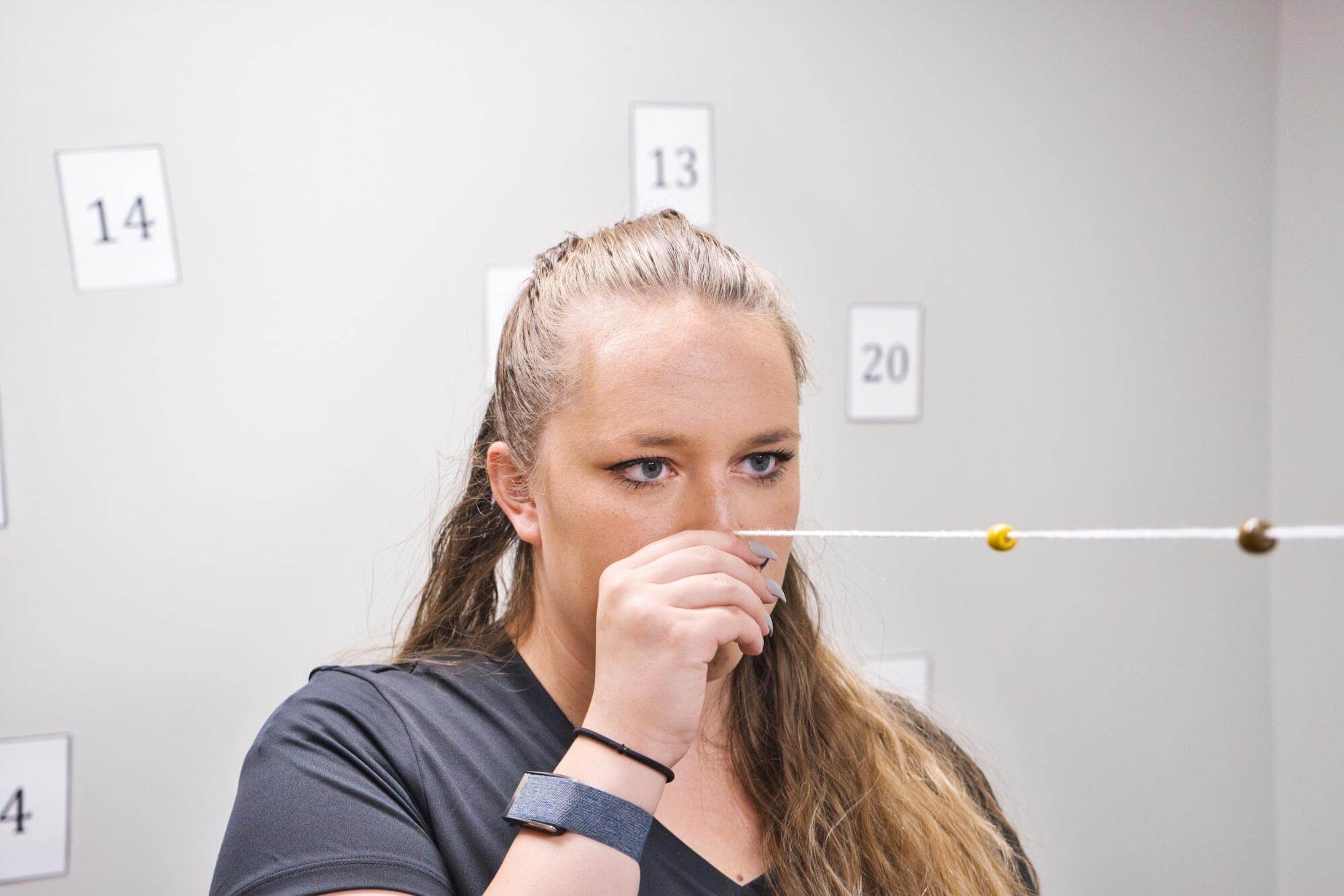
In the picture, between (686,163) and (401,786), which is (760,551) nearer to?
(401,786)

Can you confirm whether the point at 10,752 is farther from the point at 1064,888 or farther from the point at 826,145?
the point at 1064,888

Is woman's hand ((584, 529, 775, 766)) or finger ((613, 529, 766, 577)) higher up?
finger ((613, 529, 766, 577))

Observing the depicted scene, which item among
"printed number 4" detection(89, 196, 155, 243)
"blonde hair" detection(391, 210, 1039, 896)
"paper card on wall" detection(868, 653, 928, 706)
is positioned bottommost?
"paper card on wall" detection(868, 653, 928, 706)

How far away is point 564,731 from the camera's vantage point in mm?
895

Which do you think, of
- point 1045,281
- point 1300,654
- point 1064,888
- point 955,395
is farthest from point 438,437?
point 1300,654

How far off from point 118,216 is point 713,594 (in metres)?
1.01

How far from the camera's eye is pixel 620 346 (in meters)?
0.84

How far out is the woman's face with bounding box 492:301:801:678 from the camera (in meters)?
0.82

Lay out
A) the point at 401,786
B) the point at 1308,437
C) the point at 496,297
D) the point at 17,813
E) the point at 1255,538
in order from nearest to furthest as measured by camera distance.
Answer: the point at 1255,538 < the point at 401,786 < the point at 17,813 < the point at 496,297 < the point at 1308,437

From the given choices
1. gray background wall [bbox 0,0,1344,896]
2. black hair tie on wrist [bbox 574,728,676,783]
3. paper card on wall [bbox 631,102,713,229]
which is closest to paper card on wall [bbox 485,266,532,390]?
gray background wall [bbox 0,0,1344,896]

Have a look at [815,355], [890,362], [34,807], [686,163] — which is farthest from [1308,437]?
[34,807]

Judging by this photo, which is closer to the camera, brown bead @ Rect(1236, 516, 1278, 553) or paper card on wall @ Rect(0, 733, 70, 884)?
brown bead @ Rect(1236, 516, 1278, 553)

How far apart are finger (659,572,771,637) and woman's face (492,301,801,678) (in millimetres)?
48

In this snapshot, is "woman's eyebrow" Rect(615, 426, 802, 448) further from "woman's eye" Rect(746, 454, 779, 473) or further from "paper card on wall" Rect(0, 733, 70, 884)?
"paper card on wall" Rect(0, 733, 70, 884)
